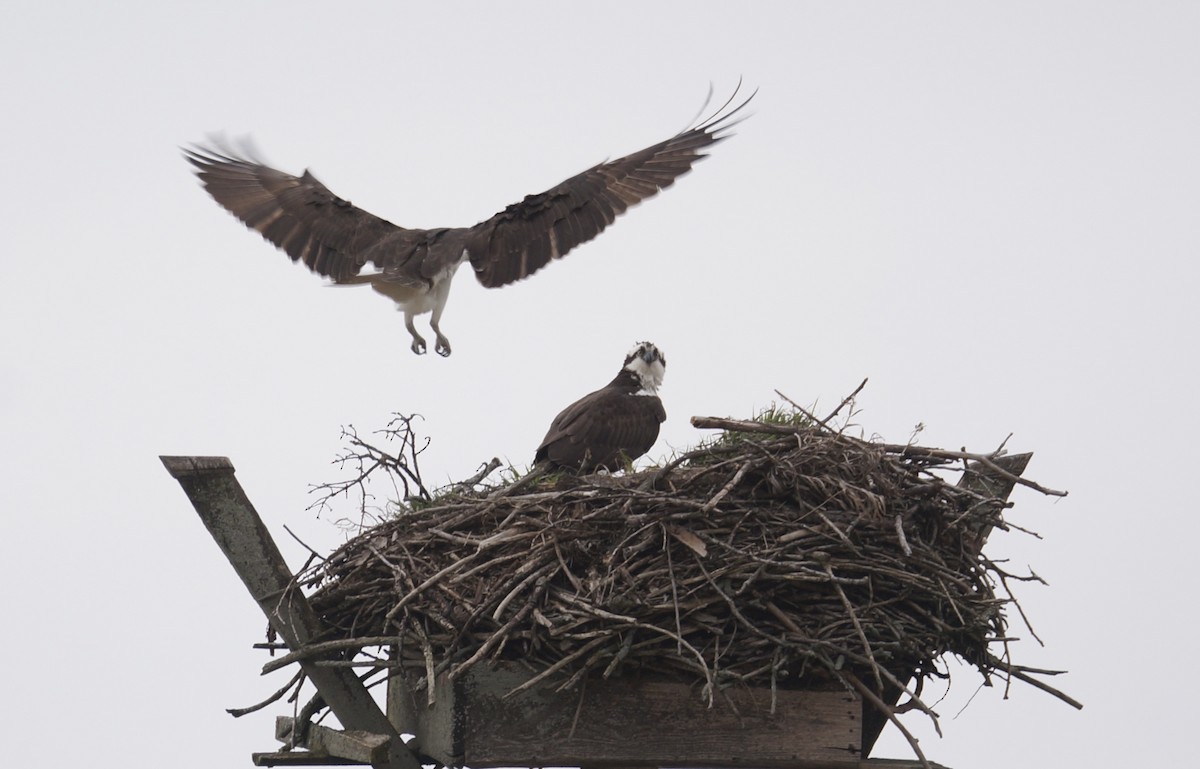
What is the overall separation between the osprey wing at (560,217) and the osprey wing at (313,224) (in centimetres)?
41

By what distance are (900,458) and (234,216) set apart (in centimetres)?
363

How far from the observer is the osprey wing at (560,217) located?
645 centimetres

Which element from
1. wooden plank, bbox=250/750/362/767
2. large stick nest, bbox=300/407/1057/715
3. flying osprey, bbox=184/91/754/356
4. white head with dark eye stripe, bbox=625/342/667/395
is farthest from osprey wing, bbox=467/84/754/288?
wooden plank, bbox=250/750/362/767

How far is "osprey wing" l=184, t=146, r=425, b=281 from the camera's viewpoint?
6758mm

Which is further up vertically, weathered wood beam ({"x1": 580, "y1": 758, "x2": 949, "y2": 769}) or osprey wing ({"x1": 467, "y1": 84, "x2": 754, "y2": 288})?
osprey wing ({"x1": 467, "y1": 84, "x2": 754, "y2": 288})

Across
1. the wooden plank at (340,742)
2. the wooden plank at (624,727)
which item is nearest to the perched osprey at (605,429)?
the wooden plank at (624,727)

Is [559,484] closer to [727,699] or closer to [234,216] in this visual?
[727,699]

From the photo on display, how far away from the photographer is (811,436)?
5.07 meters

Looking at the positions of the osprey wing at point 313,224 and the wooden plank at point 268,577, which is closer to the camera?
the wooden plank at point 268,577

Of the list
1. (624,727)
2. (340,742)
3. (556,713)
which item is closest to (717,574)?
(624,727)

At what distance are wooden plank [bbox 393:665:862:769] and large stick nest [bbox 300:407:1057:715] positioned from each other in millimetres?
87

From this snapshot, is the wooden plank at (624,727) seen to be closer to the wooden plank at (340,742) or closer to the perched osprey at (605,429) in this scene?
the wooden plank at (340,742)

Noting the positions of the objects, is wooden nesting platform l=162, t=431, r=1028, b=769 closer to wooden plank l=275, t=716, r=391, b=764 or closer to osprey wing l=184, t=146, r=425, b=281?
→ wooden plank l=275, t=716, r=391, b=764

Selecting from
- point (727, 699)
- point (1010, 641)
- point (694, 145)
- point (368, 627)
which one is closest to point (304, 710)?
point (368, 627)
